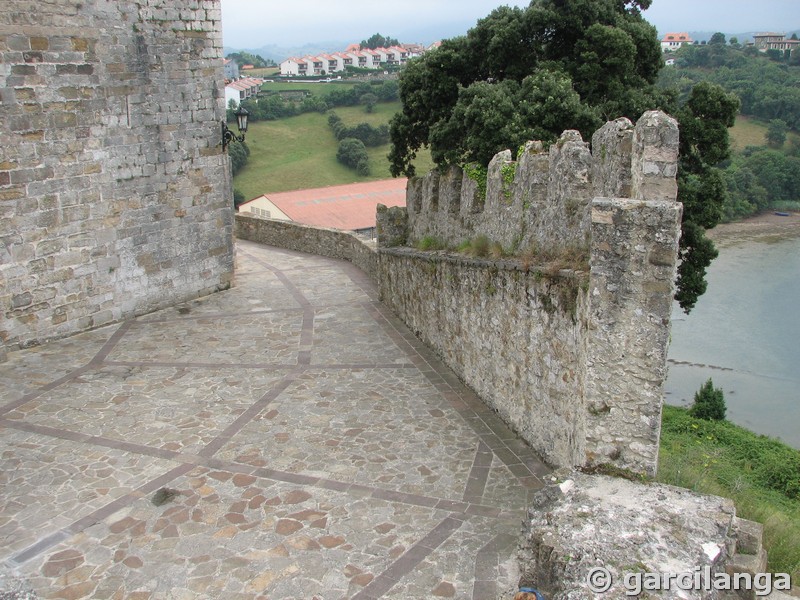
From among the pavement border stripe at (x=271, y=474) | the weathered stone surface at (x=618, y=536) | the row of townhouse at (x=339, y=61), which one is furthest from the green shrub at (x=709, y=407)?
the row of townhouse at (x=339, y=61)

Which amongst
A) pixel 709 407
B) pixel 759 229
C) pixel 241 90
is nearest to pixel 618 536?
pixel 709 407

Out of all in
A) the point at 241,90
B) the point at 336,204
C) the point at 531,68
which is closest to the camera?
the point at 531,68

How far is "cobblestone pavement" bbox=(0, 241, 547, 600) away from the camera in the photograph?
5.72 m

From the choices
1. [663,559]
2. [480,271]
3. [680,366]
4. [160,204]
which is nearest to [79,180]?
[160,204]

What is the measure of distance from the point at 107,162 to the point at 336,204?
89.2 feet

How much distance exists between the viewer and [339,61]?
5300 inches

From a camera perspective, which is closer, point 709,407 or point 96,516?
point 96,516

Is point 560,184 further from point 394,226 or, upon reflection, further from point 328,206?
point 328,206

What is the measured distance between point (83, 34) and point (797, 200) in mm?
54810

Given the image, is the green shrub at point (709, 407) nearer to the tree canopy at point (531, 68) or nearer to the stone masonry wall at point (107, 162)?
the tree canopy at point (531, 68)

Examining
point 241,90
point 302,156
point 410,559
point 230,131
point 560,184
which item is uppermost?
point 241,90

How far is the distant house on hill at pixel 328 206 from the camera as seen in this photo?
117 feet

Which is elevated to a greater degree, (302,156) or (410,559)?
(302,156)

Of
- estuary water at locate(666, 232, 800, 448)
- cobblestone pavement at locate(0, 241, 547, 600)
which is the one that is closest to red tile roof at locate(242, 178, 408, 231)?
estuary water at locate(666, 232, 800, 448)
